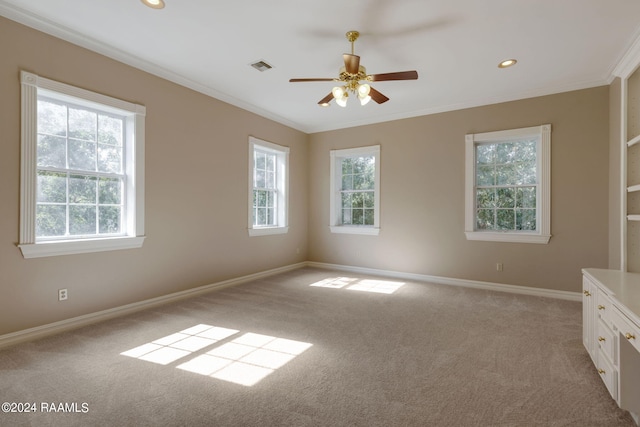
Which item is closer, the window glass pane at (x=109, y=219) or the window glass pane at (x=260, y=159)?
the window glass pane at (x=109, y=219)

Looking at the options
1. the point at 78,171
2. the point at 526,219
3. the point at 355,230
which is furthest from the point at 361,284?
the point at 78,171

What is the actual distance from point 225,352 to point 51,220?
7.10ft

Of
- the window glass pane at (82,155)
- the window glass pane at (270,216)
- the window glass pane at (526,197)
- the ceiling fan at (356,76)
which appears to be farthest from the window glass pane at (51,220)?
the window glass pane at (526,197)

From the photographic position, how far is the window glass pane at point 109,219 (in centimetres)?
335

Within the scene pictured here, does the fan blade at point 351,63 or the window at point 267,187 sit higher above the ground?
the fan blade at point 351,63

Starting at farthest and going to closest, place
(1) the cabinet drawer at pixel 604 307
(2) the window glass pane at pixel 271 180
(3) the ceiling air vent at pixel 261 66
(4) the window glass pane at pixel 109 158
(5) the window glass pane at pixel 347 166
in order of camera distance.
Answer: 1. (5) the window glass pane at pixel 347 166
2. (2) the window glass pane at pixel 271 180
3. (3) the ceiling air vent at pixel 261 66
4. (4) the window glass pane at pixel 109 158
5. (1) the cabinet drawer at pixel 604 307

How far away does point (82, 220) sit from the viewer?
3182 millimetres

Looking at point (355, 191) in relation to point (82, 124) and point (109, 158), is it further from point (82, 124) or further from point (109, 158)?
point (82, 124)

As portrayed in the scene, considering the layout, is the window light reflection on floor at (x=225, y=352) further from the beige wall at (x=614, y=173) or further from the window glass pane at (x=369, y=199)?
the beige wall at (x=614, y=173)

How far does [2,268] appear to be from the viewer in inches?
102

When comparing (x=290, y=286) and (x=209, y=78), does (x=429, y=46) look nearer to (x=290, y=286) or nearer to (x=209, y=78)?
(x=209, y=78)

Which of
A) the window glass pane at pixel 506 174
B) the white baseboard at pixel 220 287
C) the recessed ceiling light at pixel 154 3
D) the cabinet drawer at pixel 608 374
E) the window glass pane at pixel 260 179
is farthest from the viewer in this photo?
the window glass pane at pixel 260 179

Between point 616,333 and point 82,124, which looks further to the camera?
point 82,124

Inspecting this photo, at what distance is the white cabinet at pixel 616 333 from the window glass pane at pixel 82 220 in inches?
175
